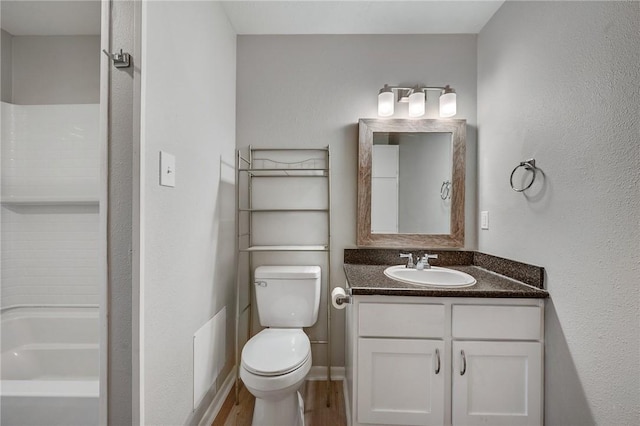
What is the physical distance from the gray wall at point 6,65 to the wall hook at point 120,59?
58 cm

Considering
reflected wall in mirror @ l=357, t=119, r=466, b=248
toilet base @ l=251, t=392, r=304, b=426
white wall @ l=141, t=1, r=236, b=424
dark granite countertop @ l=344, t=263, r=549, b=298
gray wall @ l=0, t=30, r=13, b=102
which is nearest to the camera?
white wall @ l=141, t=1, r=236, b=424

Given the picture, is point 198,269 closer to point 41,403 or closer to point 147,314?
point 147,314

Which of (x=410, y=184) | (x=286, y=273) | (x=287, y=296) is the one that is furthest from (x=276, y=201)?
(x=410, y=184)

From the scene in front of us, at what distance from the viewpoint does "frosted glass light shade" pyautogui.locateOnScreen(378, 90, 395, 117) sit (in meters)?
1.97

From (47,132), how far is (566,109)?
244 centimetres

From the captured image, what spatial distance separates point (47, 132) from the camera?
154 cm

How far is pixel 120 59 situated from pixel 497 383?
199 centimetres

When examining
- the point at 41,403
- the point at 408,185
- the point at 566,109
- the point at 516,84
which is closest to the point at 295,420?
the point at 41,403

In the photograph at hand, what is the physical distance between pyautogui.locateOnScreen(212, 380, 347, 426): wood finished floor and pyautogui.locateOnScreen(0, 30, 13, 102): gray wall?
188cm

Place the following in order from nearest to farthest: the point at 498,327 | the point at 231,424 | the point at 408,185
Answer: the point at 498,327 < the point at 231,424 < the point at 408,185

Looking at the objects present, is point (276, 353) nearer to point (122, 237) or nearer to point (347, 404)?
point (347, 404)

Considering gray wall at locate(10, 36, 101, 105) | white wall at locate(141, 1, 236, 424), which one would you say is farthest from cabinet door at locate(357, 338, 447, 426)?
gray wall at locate(10, 36, 101, 105)

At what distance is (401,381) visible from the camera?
1.39 metres

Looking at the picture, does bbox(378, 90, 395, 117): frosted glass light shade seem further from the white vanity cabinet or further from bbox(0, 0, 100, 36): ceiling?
bbox(0, 0, 100, 36): ceiling
